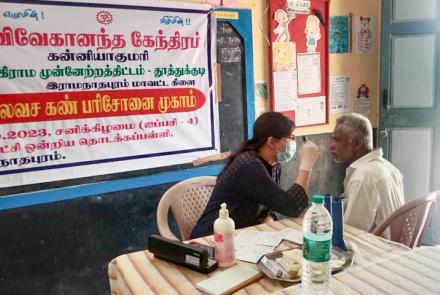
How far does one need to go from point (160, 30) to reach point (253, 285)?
1.72 metres

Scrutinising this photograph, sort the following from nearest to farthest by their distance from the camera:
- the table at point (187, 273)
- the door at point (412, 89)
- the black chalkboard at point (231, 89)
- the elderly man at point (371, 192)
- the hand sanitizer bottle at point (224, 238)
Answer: the table at point (187, 273) < the hand sanitizer bottle at point (224, 238) < the elderly man at point (371, 192) < the black chalkboard at point (231, 89) < the door at point (412, 89)

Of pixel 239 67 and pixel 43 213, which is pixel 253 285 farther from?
pixel 239 67

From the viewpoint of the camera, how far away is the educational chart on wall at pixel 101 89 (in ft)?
6.71

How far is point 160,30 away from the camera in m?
2.43

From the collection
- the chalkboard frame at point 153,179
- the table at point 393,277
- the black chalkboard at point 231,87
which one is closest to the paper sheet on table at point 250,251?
the table at point 393,277

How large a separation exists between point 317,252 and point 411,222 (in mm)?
791

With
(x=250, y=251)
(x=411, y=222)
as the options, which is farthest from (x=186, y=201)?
(x=411, y=222)

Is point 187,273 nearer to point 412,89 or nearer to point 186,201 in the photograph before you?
point 186,201

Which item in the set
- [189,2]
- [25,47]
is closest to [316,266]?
[25,47]

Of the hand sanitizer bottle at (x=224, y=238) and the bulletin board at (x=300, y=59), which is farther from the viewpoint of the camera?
the bulletin board at (x=300, y=59)

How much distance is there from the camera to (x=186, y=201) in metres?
2.17

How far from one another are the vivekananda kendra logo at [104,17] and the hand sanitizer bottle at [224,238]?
143cm

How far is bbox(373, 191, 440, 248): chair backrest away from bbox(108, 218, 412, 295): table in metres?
0.15

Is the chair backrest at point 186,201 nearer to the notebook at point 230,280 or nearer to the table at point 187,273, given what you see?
the table at point 187,273
